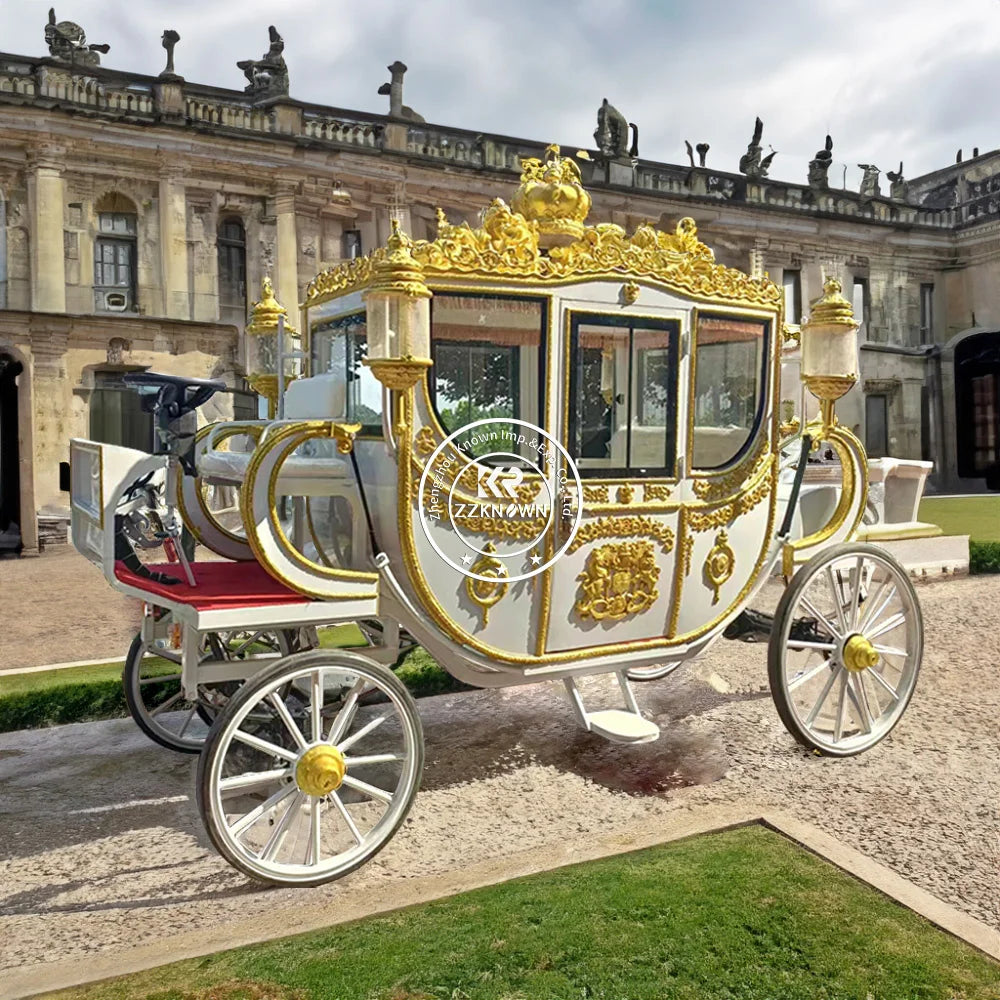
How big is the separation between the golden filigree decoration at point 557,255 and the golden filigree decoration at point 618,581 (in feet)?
4.43

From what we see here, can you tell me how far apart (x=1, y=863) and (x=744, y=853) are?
10.7 ft

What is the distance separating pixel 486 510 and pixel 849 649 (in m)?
2.33

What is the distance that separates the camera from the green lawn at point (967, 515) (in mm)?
13051

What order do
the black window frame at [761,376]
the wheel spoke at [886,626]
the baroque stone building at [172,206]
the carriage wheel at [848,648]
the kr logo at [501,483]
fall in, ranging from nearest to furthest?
1. the kr logo at [501,483]
2. the black window frame at [761,376]
3. the carriage wheel at [848,648]
4. the wheel spoke at [886,626]
5. the baroque stone building at [172,206]

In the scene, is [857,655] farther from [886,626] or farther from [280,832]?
[280,832]

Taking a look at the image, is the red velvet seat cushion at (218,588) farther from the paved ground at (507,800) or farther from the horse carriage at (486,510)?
the paved ground at (507,800)

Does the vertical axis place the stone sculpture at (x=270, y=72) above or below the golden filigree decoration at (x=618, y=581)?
above

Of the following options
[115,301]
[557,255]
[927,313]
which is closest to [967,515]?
[927,313]

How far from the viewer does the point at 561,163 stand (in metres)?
4.61

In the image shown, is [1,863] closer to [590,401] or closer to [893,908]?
[590,401]

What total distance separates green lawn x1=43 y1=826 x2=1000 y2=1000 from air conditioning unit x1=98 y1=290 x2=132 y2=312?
53.4 feet

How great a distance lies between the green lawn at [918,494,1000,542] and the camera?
42.8 feet

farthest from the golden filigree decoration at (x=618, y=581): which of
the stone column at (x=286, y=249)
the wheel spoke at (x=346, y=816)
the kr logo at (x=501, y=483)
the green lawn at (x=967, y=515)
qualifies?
the stone column at (x=286, y=249)

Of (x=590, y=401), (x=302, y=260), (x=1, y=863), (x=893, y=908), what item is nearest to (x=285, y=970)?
(x=1, y=863)
